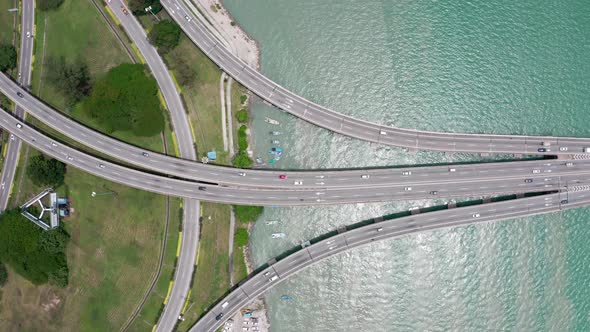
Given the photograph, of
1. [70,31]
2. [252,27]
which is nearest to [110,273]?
[70,31]

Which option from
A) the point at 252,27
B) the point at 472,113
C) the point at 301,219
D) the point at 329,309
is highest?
the point at 252,27

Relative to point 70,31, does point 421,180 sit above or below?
below

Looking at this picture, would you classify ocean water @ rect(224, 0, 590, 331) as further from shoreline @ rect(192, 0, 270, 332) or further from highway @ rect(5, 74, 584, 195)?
highway @ rect(5, 74, 584, 195)

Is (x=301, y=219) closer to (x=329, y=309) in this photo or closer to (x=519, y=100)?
(x=329, y=309)

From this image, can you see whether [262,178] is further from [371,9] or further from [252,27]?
[371,9]

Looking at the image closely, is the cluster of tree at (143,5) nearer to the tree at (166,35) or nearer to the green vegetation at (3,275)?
the tree at (166,35)
